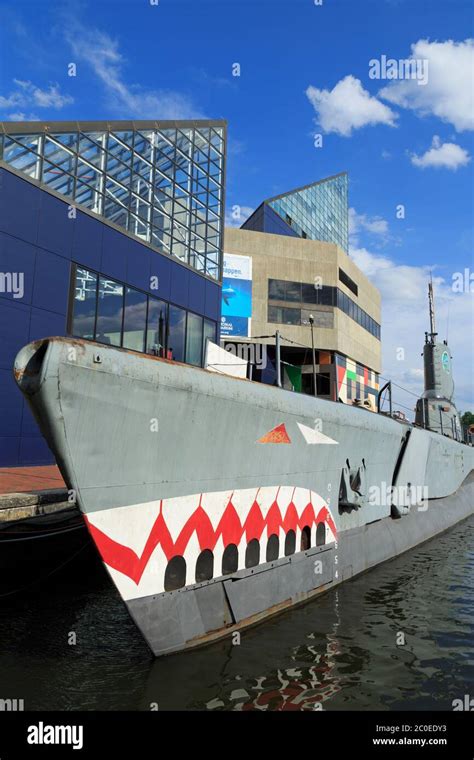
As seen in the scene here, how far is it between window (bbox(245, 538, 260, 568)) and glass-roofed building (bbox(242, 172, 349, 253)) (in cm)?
4207

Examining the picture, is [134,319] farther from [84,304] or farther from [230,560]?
[230,560]

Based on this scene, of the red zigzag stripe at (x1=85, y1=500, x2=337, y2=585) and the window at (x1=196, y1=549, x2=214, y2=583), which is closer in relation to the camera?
the red zigzag stripe at (x1=85, y1=500, x2=337, y2=585)

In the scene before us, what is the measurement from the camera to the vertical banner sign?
3931 cm

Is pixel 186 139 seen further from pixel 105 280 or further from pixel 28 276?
pixel 28 276

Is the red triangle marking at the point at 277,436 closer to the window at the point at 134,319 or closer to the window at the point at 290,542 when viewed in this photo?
the window at the point at 290,542

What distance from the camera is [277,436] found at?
23.5 ft

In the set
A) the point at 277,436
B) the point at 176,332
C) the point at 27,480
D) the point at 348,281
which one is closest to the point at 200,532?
the point at 277,436

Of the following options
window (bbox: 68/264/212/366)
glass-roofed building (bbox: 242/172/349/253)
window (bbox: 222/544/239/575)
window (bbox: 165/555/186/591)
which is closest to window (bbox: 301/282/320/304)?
glass-roofed building (bbox: 242/172/349/253)

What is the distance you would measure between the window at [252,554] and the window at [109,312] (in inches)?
454

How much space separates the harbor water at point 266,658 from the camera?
489cm

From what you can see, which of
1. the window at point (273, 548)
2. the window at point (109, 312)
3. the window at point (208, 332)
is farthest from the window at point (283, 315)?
the window at point (273, 548)

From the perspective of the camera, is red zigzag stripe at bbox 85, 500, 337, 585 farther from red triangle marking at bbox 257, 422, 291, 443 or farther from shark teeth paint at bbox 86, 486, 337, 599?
red triangle marking at bbox 257, 422, 291, 443

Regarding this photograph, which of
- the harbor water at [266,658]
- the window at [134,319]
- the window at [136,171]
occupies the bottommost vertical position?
the harbor water at [266,658]
